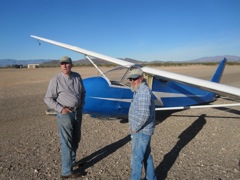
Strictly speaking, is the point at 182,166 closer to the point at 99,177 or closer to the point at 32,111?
the point at 99,177

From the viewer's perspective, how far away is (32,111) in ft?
30.5

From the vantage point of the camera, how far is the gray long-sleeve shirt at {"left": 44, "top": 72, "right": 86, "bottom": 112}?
146 inches

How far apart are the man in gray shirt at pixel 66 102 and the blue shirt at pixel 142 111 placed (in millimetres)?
1119

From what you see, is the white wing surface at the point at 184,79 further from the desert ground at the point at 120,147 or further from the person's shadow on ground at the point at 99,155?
the person's shadow on ground at the point at 99,155

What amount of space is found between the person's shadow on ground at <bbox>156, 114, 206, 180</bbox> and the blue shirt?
4.40 feet

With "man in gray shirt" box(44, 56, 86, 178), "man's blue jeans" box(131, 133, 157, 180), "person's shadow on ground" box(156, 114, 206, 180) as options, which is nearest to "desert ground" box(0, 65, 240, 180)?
"person's shadow on ground" box(156, 114, 206, 180)

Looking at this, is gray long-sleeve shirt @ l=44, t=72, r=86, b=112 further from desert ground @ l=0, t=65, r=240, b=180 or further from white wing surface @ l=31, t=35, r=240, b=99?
white wing surface @ l=31, t=35, r=240, b=99

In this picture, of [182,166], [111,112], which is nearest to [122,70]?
[111,112]

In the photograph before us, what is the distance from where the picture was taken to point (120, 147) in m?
5.45

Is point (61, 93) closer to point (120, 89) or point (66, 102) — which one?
point (66, 102)

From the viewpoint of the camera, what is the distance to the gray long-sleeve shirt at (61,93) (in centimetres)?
371

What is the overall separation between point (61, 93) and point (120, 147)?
2338 millimetres

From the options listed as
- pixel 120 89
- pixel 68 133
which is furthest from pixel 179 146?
pixel 68 133

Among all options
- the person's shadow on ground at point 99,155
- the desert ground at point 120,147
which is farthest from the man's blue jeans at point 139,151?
the person's shadow on ground at point 99,155
